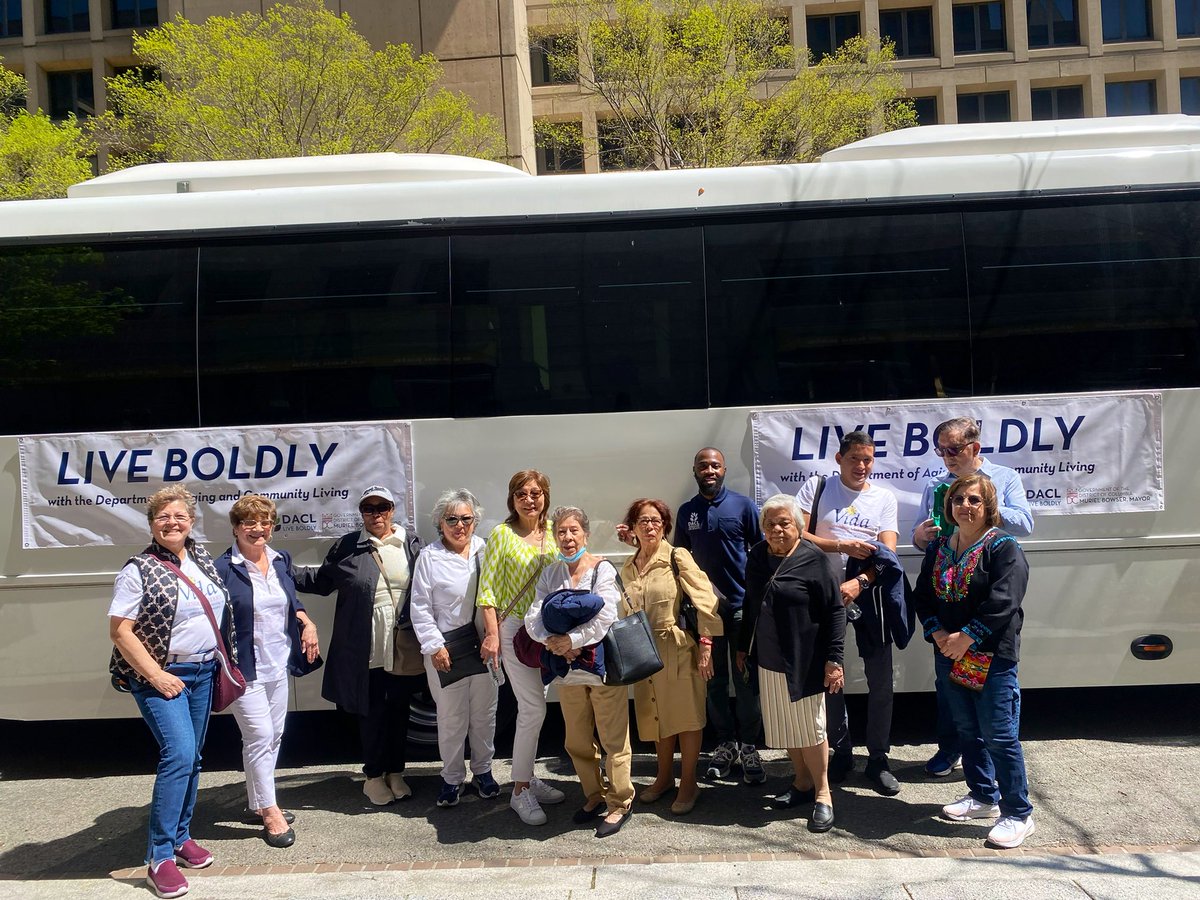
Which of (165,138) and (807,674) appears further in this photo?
(165,138)

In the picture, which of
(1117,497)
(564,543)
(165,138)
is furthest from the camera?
(165,138)

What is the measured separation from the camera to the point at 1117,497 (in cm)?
603

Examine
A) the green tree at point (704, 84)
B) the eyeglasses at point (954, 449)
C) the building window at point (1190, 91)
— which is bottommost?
the eyeglasses at point (954, 449)

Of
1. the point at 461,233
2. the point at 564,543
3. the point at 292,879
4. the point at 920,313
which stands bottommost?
the point at 292,879

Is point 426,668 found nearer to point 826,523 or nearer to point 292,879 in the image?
point 292,879

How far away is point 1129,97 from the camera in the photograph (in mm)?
33500

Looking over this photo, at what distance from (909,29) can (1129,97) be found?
25.7ft

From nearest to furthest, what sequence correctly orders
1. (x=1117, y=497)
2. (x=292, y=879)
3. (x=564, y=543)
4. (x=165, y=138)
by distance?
(x=292, y=879), (x=564, y=543), (x=1117, y=497), (x=165, y=138)

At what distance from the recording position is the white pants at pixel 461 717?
5414 millimetres

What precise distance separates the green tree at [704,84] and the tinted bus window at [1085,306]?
1352cm

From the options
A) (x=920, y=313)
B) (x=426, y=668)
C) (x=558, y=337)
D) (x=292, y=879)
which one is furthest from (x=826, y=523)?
(x=292, y=879)

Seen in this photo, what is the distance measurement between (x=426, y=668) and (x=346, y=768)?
1.37 m

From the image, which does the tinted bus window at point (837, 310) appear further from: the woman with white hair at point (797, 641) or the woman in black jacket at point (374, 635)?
the woman in black jacket at point (374, 635)

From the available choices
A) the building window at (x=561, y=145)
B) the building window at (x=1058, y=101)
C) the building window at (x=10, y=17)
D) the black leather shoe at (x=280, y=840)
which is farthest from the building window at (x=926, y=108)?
the black leather shoe at (x=280, y=840)
